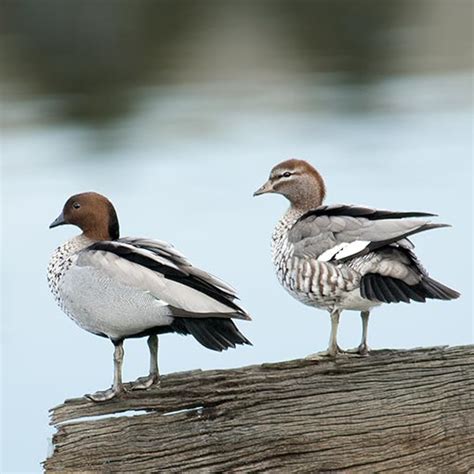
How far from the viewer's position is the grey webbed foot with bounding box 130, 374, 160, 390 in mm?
4844

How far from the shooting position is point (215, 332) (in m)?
4.85

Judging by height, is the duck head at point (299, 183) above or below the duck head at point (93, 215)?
above

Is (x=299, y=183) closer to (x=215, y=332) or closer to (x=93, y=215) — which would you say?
(x=93, y=215)

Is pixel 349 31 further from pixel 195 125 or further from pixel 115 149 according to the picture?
pixel 115 149

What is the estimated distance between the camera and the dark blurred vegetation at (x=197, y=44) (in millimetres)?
21188

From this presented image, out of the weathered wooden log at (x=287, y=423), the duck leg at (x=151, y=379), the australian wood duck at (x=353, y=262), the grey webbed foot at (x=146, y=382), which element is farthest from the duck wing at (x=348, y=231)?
the grey webbed foot at (x=146, y=382)

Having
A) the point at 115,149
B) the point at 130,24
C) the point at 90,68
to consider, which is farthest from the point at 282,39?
the point at 115,149

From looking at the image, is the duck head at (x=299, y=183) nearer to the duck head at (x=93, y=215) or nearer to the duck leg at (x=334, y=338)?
the duck leg at (x=334, y=338)

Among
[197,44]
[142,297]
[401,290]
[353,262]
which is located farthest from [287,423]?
[197,44]

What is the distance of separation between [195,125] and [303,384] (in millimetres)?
14669

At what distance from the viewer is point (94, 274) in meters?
5.08

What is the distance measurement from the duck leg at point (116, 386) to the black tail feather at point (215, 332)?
0.99ft

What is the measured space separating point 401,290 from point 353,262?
0.28 meters

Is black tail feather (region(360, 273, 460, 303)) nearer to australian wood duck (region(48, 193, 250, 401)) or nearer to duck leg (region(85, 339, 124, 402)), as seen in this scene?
australian wood duck (region(48, 193, 250, 401))
